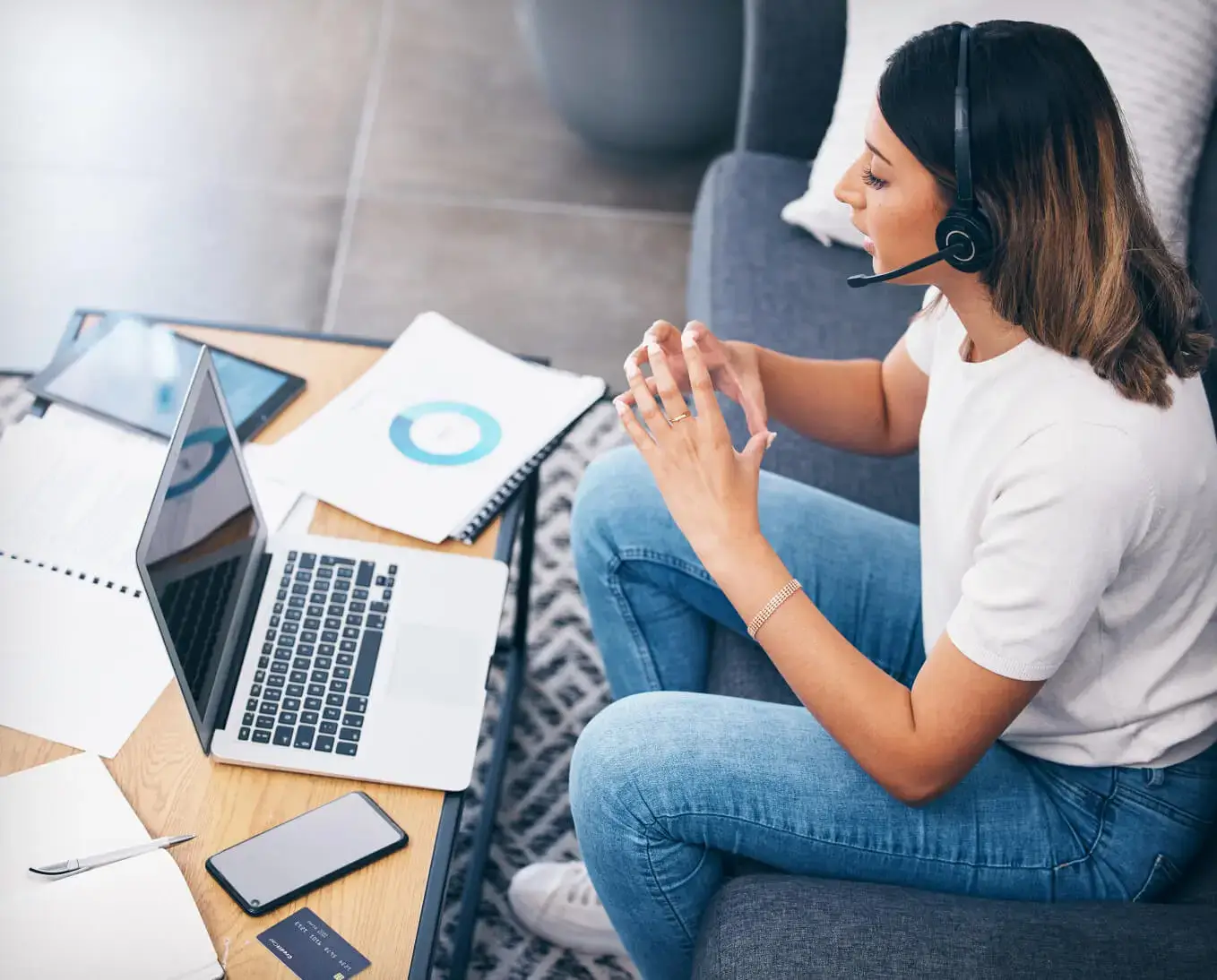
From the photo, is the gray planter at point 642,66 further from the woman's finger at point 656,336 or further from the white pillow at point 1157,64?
the woman's finger at point 656,336

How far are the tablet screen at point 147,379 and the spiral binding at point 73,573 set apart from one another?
0.21 m

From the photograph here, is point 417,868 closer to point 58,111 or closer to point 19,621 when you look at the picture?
point 19,621

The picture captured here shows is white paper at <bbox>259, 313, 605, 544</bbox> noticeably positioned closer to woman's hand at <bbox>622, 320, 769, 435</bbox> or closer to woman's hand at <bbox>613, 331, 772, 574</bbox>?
woman's hand at <bbox>622, 320, 769, 435</bbox>

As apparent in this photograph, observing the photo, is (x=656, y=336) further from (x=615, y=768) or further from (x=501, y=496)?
(x=615, y=768)

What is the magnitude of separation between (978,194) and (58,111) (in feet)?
7.67

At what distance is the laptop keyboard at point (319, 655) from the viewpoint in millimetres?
1141

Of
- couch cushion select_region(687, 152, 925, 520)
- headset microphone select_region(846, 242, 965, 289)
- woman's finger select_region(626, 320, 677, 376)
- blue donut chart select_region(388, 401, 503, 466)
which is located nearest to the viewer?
headset microphone select_region(846, 242, 965, 289)

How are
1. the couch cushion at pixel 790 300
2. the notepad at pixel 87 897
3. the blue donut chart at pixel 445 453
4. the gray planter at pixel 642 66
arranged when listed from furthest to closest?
the gray planter at pixel 642 66
the couch cushion at pixel 790 300
the blue donut chart at pixel 445 453
the notepad at pixel 87 897

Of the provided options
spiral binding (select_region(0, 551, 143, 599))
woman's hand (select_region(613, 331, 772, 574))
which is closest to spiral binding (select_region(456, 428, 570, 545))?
woman's hand (select_region(613, 331, 772, 574))

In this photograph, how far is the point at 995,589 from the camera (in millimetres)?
1019

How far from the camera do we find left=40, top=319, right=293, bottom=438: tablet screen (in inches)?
56.0

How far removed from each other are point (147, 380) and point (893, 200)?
2.90 ft

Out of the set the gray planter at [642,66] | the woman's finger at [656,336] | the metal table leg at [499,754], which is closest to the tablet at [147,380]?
the metal table leg at [499,754]

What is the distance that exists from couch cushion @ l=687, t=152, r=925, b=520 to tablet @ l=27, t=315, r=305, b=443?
1.99 feet
